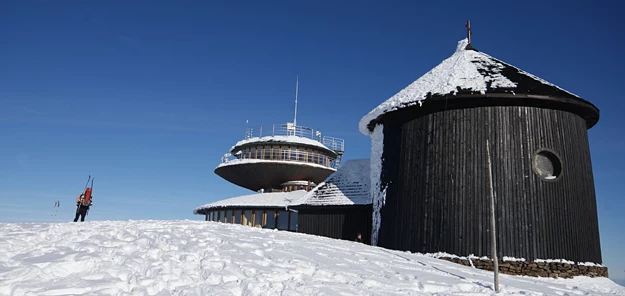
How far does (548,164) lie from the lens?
15234 millimetres

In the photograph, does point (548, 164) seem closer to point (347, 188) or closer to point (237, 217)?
point (347, 188)

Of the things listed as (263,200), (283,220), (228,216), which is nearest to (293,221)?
(283,220)

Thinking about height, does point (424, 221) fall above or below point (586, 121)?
below

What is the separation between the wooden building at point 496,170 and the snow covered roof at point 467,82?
0.21ft

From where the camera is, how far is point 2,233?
437 inches

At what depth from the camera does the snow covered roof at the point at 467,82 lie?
609 inches

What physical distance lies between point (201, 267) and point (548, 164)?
12.2 m

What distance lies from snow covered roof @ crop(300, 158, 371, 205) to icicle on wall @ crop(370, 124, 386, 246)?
107 cm

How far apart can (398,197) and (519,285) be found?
6560mm

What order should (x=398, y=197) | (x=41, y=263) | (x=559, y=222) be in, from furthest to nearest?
(x=398, y=197) < (x=559, y=222) < (x=41, y=263)

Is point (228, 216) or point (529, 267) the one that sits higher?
point (228, 216)

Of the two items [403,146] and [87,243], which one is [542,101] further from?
[87,243]

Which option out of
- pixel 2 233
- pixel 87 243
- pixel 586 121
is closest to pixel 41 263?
pixel 87 243

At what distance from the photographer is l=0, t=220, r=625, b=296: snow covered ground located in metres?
7.32
